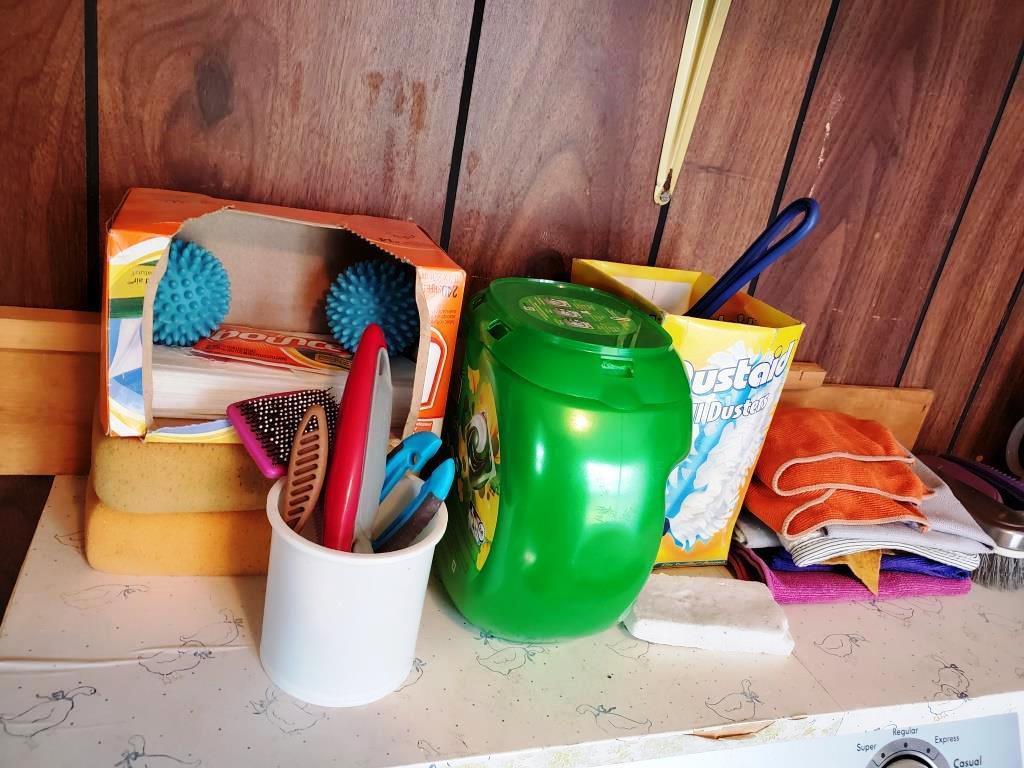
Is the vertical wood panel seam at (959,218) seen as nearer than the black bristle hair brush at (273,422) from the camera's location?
No

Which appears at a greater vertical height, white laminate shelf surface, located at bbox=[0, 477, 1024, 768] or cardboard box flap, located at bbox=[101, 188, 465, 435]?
cardboard box flap, located at bbox=[101, 188, 465, 435]

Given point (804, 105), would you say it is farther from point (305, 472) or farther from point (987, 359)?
point (305, 472)

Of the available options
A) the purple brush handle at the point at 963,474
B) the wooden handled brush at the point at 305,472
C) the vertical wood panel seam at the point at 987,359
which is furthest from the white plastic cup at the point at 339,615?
the vertical wood panel seam at the point at 987,359

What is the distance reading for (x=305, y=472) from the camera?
18.9 inches

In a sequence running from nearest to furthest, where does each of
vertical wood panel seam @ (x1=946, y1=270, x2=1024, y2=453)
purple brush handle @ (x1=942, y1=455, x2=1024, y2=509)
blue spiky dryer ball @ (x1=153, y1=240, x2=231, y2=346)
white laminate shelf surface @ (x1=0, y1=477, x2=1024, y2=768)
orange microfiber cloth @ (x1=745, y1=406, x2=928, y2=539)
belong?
1. white laminate shelf surface @ (x1=0, y1=477, x2=1024, y2=768)
2. blue spiky dryer ball @ (x1=153, y1=240, x2=231, y2=346)
3. orange microfiber cloth @ (x1=745, y1=406, x2=928, y2=539)
4. purple brush handle @ (x1=942, y1=455, x2=1024, y2=509)
5. vertical wood panel seam @ (x1=946, y1=270, x2=1024, y2=453)

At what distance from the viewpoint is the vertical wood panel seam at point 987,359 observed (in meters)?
0.93

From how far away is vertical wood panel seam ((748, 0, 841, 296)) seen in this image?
28.5 inches

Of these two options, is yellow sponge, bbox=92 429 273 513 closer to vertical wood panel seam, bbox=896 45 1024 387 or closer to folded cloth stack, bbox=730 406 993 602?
folded cloth stack, bbox=730 406 993 602

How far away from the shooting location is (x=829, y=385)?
35.4 inches

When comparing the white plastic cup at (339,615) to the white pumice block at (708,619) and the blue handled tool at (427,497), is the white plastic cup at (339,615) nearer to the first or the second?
the blue handled tool at (427,497)

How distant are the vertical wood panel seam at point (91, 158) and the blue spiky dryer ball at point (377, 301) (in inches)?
7.3

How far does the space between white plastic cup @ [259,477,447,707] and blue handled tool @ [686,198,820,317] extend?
0.28 m

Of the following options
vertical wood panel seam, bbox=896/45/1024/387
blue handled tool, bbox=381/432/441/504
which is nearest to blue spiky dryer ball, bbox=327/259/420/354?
blue handled tool, bbox=381/432/441/504

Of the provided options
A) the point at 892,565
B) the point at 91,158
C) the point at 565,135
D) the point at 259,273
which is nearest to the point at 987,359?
the point at 892,565
